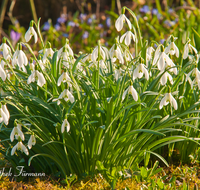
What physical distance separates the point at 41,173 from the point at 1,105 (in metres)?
0.86

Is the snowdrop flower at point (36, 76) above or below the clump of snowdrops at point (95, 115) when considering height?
above

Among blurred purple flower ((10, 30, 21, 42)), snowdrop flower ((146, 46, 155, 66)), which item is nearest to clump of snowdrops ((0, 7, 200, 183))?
snowdrop flower ((146, 46, 155, 66))

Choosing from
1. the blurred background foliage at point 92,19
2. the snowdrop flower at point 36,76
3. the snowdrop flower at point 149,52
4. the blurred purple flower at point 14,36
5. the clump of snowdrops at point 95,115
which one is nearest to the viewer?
the snowdrop flower at point 36,76

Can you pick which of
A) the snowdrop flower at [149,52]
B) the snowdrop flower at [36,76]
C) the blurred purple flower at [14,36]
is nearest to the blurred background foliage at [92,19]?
the blurred purple flower at [14,36]

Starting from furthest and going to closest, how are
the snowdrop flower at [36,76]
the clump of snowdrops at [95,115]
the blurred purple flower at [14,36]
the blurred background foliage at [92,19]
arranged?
the blurred background foliage at [92,19] < the blurred purple flower at [14,36] < the clump of snowdrops at [95,115] < the snowdrop flower at [36,76]

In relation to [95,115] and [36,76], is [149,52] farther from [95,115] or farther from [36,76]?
[36,76]

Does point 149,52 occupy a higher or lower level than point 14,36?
lower

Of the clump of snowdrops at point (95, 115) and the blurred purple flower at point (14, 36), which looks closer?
the clump of snowdrops at point (95, 115)

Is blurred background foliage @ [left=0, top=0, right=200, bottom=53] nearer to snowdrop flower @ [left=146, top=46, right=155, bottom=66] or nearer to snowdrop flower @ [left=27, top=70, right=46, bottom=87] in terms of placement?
snowdrop flower @ [left=146, top=46, right=155, bottom=66]

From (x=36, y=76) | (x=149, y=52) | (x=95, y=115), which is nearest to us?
(x=36, y=76)

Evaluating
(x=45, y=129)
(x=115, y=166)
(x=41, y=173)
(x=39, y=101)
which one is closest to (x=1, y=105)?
(x=39, y=101)

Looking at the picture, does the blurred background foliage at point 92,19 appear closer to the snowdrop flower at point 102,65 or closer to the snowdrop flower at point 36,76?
the snowdrop flower at point 102,65

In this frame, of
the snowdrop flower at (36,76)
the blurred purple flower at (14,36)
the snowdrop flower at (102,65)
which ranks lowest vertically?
the snowdrop flower at (102,65)

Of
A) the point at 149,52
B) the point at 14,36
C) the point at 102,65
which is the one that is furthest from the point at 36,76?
the point at 14,36
